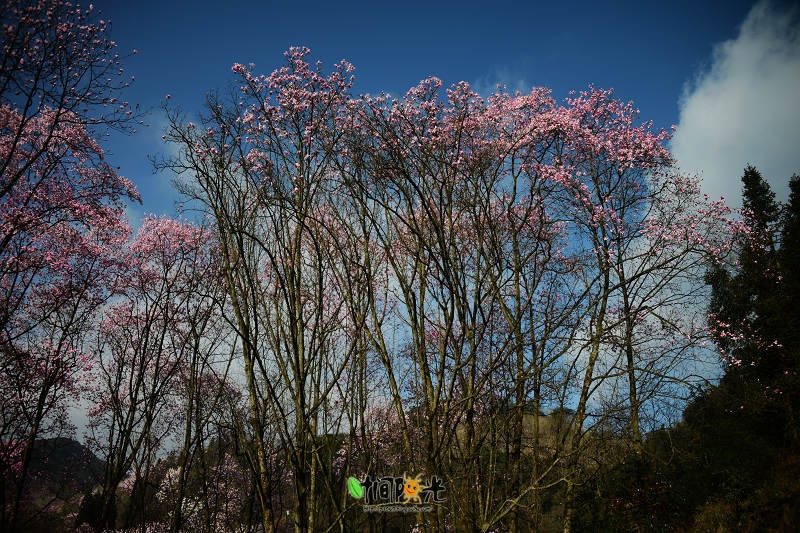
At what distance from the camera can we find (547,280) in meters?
11.7

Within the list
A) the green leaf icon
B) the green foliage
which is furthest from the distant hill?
the green foliage

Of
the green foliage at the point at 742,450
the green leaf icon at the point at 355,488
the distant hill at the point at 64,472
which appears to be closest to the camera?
the green leaf icon at the point at 355,488

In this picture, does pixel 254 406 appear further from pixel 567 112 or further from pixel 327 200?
pixel 567 112

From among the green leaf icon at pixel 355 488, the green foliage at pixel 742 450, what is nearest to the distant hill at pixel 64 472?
the green leaf icon at pixel 355 488

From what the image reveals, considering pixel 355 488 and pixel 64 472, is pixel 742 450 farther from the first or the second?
pixel 64 472

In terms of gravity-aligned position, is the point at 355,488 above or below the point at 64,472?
above

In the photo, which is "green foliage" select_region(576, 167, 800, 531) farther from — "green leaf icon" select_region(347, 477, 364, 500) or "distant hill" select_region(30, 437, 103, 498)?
"distant hill" select_region(30, 437, 103, 498)

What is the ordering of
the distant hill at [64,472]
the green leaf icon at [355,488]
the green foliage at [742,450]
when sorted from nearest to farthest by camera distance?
the green leaf icon at [355,488]
the green foliage at [742,450]
the distant hill at [64,472]

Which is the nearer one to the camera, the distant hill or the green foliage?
the green foliage

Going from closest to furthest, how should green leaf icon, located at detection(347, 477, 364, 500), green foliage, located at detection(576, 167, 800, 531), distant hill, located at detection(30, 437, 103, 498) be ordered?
green leaf icon, located at detection(347, 477, 364, 500)
green foliage, located at detection(576, 167, 800, 531)
distant hill, located at detection(30, 437, 103, 498)

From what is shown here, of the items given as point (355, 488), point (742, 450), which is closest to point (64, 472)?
point (355, 488)

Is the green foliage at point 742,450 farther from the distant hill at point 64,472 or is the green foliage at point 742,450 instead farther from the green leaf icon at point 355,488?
the distant hill at point 64,472

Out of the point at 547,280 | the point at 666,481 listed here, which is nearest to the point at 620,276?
the point at 547,280

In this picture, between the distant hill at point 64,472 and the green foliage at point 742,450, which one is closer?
the green foliage at point 742,450
